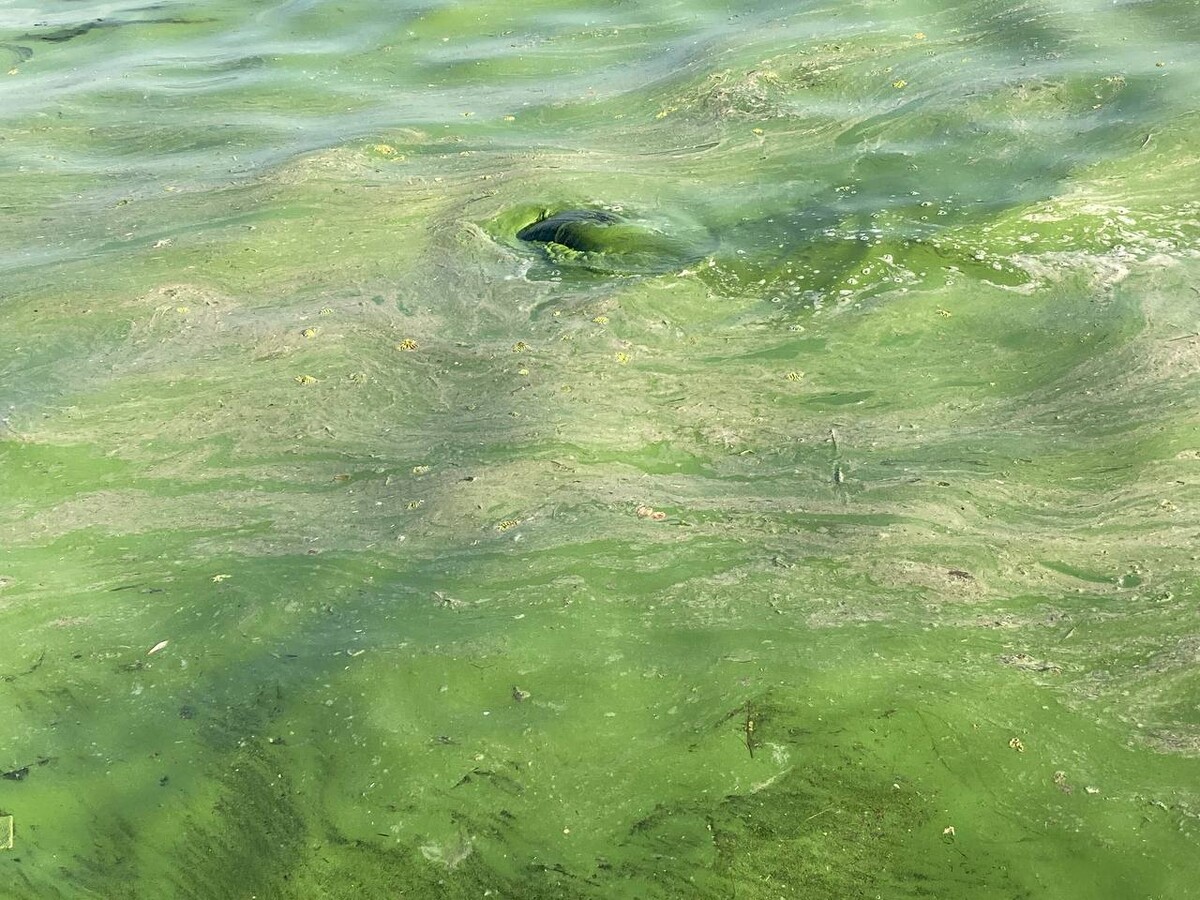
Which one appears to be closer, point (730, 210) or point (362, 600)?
point (362, 600)

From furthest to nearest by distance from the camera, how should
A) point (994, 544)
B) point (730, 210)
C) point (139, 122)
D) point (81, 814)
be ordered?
point (139, 122) → point (730, 210) → point (994, 544) → point (81, 814)

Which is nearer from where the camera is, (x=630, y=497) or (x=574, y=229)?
(x=630, y=497)

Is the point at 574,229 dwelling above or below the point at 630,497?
above

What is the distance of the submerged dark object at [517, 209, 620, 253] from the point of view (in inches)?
169

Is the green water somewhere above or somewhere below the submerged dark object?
below

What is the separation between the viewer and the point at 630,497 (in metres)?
2.89

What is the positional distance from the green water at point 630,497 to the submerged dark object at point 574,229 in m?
0.07

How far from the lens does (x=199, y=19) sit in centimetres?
744

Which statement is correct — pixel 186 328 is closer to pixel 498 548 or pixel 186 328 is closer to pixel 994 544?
pixel 498 548

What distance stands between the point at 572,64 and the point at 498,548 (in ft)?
14.3

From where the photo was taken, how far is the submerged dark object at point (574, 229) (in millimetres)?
4289

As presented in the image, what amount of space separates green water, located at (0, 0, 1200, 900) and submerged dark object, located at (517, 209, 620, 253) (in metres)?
0.07

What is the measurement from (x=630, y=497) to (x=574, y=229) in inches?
71.4

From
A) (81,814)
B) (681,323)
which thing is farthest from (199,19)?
(81,814)
